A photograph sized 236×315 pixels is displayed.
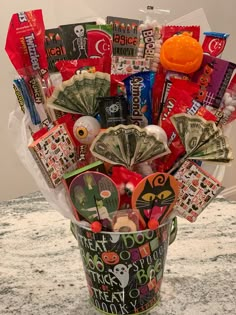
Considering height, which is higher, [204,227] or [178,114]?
[178,114]

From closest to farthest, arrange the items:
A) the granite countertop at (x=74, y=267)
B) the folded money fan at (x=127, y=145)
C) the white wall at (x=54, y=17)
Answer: the folded money fan at (x=127, y=145) → the granite countertop at (x=74, y=267) → the white wall at (x=54, y=17)

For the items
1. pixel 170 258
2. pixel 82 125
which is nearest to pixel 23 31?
pixel 82 125

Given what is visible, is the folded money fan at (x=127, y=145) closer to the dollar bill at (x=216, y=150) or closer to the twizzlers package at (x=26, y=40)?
the dollar bill at (x=216, y=150)

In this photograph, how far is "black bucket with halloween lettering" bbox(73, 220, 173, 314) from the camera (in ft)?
2.13

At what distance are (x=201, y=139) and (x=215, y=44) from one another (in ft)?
0.52

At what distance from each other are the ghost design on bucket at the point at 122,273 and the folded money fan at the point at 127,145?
0.16 m

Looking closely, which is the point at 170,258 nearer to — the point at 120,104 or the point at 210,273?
the point at 210,273

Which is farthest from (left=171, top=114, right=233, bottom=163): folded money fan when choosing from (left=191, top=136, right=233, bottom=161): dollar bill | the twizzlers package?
the twizzlers package

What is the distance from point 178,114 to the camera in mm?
601

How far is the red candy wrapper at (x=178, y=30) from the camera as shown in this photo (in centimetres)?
67

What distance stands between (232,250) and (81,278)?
0.98 feet

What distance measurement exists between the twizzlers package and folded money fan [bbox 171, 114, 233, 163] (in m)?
0.23

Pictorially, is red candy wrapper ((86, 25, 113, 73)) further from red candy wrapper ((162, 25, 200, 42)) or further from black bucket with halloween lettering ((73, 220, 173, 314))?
black bucket with halloween lettering ((73, 220, 173, 314))

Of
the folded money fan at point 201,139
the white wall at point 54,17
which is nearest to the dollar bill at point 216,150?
the folded money fan at point 201,139
